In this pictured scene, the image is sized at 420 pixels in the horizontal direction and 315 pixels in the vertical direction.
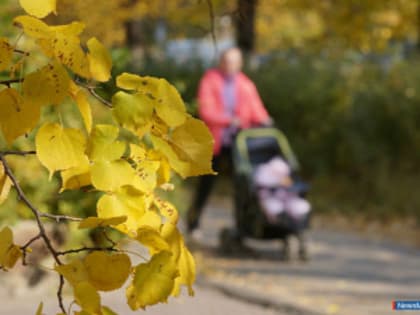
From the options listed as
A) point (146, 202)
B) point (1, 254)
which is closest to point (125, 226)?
point (146, 202)

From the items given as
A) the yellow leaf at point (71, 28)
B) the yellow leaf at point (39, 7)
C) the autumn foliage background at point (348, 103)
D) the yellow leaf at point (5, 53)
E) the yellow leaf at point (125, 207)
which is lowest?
the autumn foliage background at point (348, 103)

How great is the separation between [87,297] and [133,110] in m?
0.34

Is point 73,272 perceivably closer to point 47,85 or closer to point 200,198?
point 47,85

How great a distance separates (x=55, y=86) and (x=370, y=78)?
12.5 meters

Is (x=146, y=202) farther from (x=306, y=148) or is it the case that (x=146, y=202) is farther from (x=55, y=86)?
(x=306, y=148)

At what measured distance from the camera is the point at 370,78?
14125 millimetres

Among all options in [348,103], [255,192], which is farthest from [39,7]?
[348,103]

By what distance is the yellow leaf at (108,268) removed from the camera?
1.93 meters

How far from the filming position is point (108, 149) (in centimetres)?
196

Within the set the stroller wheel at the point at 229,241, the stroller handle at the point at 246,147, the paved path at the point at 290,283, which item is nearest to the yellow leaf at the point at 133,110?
the paved path at the point at 290,283

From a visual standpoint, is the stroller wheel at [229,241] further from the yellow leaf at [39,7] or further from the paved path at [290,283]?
the yellow leaf at [39,7]

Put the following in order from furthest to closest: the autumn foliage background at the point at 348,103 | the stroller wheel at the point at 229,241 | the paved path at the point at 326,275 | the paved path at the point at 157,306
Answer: the autumn foliage background at the point at 348,103 → the stroller wheel at the point at 229,241 → the paved path at the point at 326,275 → the paved path at the point at 157,306

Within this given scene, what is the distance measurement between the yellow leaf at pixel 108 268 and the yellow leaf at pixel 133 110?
0.76 feet

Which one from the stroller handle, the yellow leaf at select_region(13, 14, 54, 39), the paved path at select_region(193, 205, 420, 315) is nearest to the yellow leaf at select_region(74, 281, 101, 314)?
the yellow leaf at select_region(13, 14, 54, 39)
